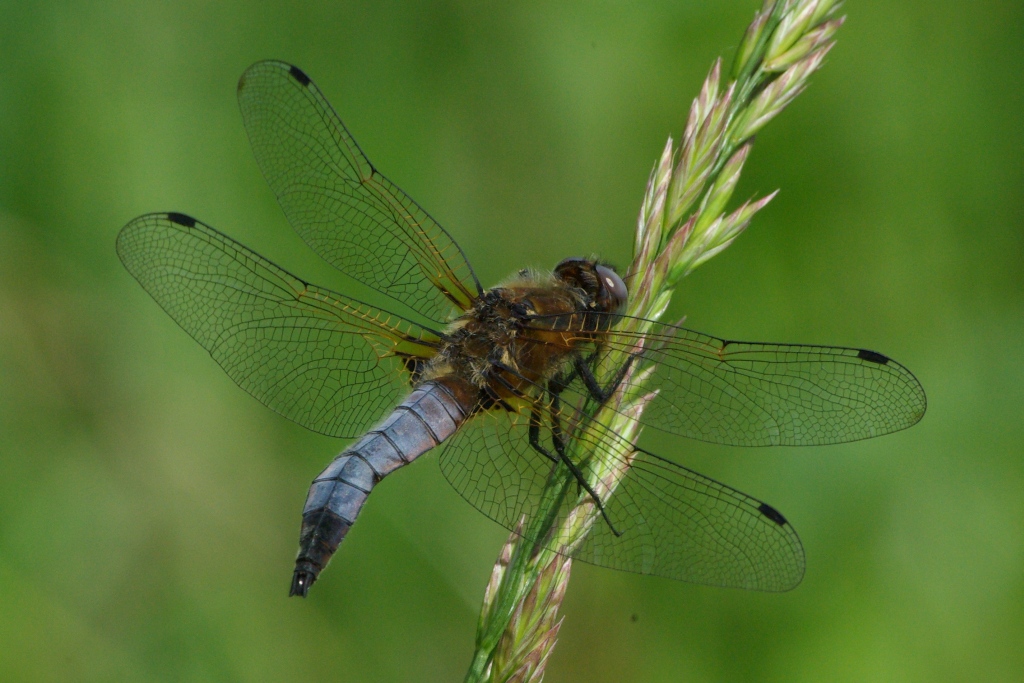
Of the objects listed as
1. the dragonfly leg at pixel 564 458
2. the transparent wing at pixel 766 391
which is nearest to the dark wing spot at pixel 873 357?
the transparent wing at pixel 766 391

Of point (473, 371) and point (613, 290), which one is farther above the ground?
point (613, 290)

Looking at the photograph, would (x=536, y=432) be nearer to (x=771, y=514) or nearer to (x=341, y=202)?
(x=771, y=514)

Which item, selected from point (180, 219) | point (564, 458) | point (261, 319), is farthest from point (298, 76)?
point (564, 458)

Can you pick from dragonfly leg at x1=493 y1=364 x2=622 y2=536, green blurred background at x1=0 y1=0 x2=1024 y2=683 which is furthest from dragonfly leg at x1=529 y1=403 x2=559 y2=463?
green blurred background at x1=0 y1=0 x2=1024 y2=683

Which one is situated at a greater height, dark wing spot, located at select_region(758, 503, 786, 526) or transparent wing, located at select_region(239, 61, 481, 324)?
transparent wing, located at select_region(239, 61, 481, 324)

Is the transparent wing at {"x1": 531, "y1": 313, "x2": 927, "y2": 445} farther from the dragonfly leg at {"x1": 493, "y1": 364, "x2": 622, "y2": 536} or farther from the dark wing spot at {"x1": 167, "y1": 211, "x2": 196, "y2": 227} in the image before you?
the dark wing spot at {"x1": 167, "y1": 211, "x2": 196, "y2": 227}

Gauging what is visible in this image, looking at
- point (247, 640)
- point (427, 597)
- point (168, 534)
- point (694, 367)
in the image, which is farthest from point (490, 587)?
point (168, 534)

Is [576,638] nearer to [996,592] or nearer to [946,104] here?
[996,592]
